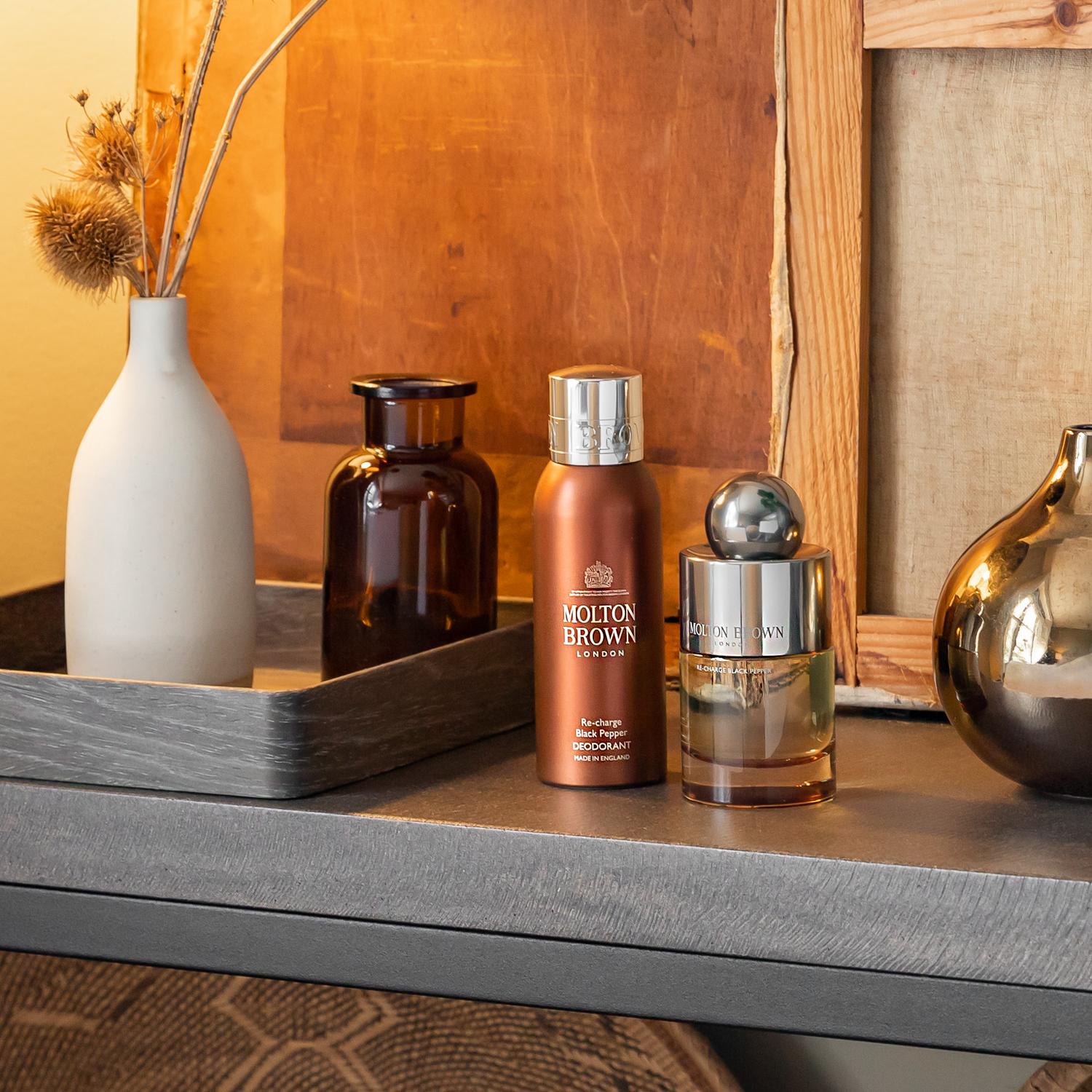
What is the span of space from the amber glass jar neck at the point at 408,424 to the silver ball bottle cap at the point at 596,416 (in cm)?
12

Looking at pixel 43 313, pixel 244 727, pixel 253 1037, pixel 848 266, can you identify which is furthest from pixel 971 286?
pixel 253 1037

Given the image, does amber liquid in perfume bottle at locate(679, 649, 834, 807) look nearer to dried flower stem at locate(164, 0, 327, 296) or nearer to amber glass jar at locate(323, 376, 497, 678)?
amber glass jar at locate(323, 376, 497, 678)

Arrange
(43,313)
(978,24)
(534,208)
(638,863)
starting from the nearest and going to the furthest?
(638,863) < (978,24) < (534,208) < (43,313)

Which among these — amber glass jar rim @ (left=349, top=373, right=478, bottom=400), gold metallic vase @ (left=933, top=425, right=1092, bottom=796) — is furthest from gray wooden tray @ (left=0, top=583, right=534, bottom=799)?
gold metallic vase @ (left=933, top=425, right=1092, bottom=796)

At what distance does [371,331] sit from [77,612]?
24 cm

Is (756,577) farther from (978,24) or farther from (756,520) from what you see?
(978,24)

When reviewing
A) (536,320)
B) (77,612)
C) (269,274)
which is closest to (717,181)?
(536,320)

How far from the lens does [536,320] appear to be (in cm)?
83

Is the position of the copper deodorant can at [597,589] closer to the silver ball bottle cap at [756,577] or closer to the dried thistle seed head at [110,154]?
the silver ball bottle cap at [756,577]

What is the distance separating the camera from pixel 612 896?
0.59 m

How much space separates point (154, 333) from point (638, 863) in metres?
0.35

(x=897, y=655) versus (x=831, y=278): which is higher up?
(x=831, y=278)

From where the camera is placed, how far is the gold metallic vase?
60 centimetres

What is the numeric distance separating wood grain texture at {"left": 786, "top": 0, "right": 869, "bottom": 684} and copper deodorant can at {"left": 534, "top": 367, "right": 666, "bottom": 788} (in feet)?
0.49
